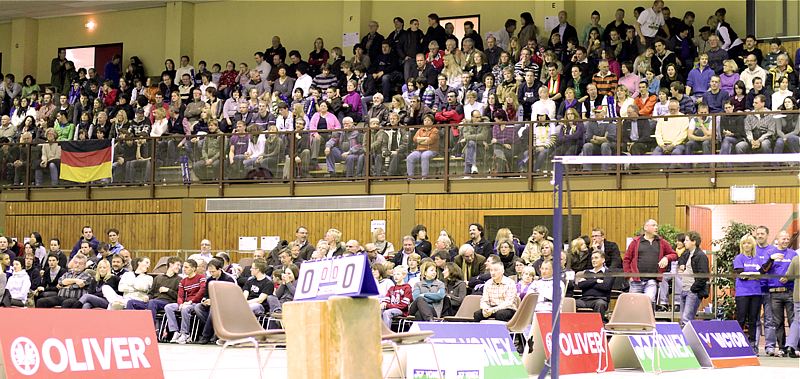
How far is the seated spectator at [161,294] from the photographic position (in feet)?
56.9

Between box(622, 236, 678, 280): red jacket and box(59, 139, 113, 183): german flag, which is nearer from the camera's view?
box(622, 236, 678, 280): red jacket

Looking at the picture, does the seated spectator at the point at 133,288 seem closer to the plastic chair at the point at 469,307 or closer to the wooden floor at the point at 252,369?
the wooden floor at the point at 252,369

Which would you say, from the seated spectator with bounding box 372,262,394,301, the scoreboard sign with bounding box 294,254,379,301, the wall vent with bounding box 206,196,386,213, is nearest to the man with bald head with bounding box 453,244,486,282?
the seated spectator with bounding box 372,262,394,301

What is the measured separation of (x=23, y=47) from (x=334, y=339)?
87.2 feet

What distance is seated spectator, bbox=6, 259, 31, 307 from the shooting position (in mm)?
17938

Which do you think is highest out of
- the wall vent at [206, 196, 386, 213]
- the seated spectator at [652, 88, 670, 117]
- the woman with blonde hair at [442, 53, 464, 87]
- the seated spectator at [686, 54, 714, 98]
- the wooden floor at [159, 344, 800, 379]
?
the woman with blonde hair at [442, 53, 464, 87]

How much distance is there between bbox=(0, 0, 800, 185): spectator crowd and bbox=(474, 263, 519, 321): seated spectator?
17.6 ft

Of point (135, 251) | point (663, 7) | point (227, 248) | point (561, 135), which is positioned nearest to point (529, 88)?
point (561, 135)

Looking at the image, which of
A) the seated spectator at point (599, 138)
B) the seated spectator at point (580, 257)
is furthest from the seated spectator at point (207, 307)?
the seated spectator at point (599, 138)

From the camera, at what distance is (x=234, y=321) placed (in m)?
9.55

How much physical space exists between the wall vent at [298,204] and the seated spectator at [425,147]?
113cm

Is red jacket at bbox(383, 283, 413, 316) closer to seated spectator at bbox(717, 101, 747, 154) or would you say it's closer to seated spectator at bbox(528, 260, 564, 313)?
seated spectator at bbox(528, 260, 564, 313)

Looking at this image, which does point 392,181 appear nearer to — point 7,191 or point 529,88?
point 529,88

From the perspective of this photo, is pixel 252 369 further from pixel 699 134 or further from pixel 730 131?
pixel 730 131
